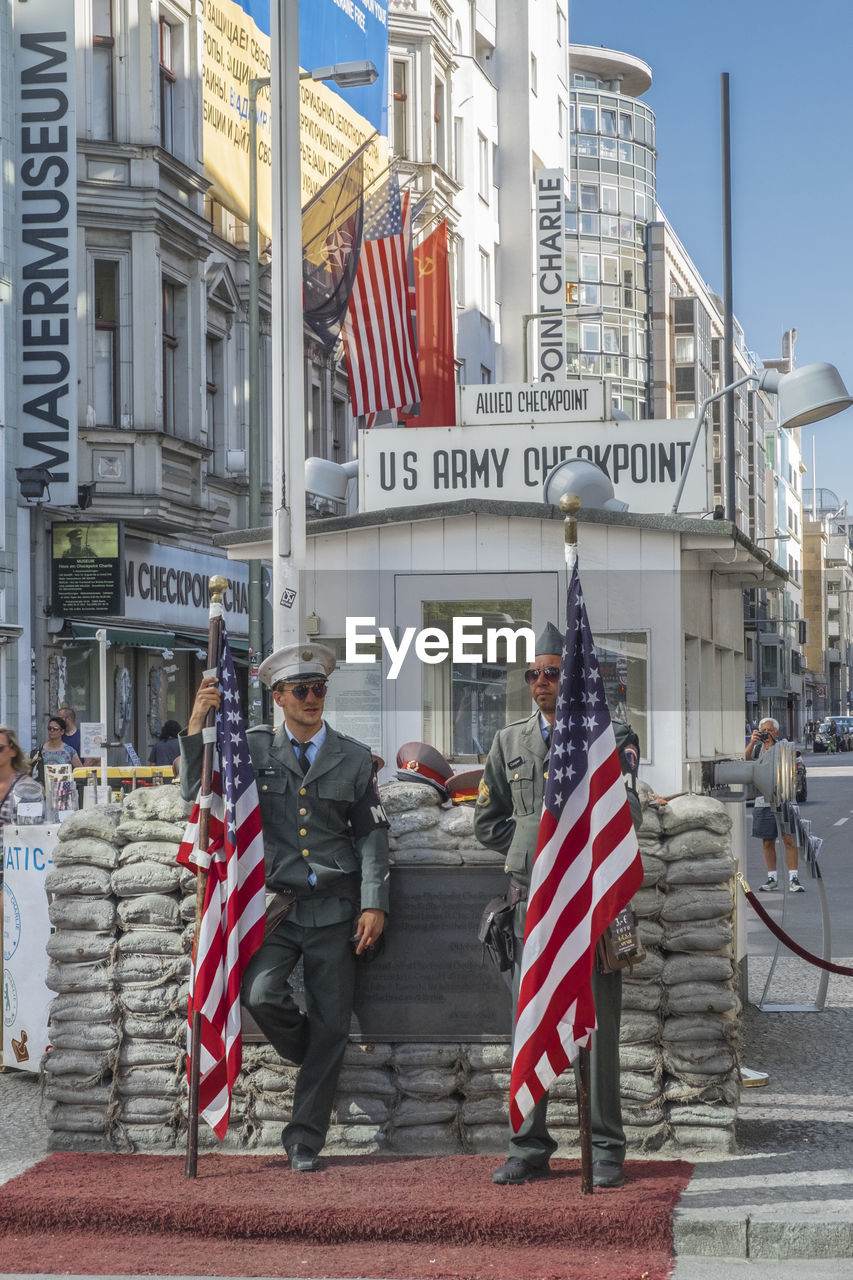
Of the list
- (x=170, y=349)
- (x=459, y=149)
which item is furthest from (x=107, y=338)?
(x=459, y=149)

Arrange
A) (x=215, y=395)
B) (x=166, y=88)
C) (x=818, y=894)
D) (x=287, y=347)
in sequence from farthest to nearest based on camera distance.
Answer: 1. (x=215, y=395)
2. (x=166, y=88)
3. (x=818, y=894)
4. (x=287, y=347)

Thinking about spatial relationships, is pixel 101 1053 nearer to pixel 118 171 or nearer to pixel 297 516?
pixel 297 516

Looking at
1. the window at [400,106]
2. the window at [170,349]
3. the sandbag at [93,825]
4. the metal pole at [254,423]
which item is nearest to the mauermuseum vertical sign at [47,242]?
the metal pole at [254,423]

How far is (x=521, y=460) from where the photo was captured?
45.2 feet

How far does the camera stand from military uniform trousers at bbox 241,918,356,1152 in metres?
6.69

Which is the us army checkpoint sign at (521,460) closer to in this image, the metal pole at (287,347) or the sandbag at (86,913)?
the metal pole at (287,347)

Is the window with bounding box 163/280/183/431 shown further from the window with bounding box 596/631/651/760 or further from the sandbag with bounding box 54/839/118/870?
the sandbag with bounding box 54/839/118/870

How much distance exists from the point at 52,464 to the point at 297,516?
1677cm

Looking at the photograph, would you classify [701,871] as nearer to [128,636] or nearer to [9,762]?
[9,762]

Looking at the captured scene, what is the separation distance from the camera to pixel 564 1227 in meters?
5.98

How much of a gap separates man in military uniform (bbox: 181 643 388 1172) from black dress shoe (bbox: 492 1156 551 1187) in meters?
0.73

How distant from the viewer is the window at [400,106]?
41.6 metres

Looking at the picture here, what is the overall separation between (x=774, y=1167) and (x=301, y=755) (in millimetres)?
2351

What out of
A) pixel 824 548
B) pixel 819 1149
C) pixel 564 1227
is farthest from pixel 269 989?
pixel 824 548
